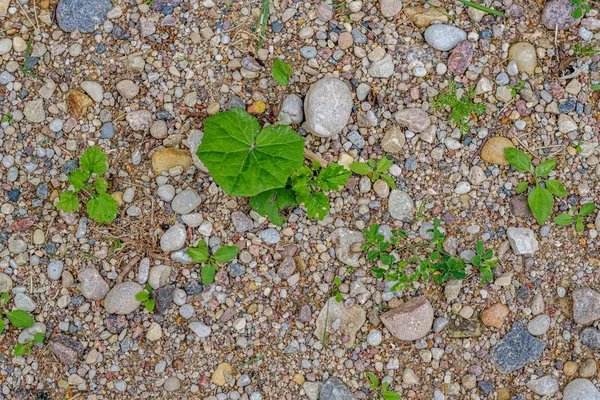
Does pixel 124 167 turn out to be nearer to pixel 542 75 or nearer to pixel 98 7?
pixel 98 7

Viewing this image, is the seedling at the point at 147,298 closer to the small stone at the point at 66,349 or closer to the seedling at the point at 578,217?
the small stone at the point at 66,349

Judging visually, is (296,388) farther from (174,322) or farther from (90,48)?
(90,48)

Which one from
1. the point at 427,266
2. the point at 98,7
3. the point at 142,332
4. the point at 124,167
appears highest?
the point at 98,7

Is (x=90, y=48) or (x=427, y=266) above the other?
(x=90, y=48)

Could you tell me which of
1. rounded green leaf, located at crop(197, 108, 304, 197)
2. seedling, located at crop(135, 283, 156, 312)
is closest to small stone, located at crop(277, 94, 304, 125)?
rounded green leaf, located at crop(197, 108, 304, 197)

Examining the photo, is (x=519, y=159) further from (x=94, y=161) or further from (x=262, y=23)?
(x=94, y=161)

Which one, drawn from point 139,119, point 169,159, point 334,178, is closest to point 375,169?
point 334,178

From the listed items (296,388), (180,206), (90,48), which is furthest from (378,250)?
(90,48)

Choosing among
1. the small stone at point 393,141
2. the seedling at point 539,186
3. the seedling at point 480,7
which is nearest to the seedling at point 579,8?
the seedling at point 480,7
